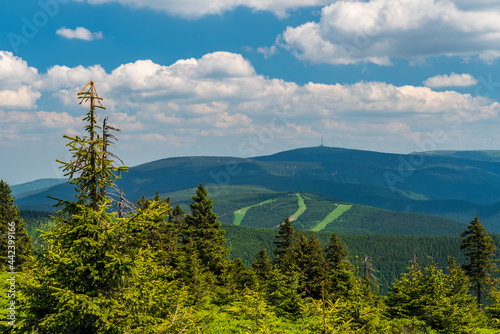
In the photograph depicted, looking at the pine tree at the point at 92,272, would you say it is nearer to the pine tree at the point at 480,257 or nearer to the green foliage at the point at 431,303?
the green foliage at the point at 431,303

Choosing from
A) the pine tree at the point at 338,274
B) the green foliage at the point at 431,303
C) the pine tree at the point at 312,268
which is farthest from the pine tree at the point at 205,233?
the green foliage at the point at 431,303

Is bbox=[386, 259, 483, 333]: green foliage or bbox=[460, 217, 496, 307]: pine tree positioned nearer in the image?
bbox=[386, 259, 483, 333]: green foliage

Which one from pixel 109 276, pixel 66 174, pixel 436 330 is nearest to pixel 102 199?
pixel 66 174

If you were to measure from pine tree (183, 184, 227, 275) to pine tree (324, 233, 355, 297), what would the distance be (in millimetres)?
12016

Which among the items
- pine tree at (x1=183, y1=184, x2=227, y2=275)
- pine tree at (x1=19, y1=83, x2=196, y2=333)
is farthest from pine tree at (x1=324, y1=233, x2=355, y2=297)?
pine tree at (x1=19, y1=83, x2=196, y2=333)

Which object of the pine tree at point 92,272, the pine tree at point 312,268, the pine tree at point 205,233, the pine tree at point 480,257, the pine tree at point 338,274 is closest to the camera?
the pine tree at point 92,272

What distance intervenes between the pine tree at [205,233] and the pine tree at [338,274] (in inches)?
473

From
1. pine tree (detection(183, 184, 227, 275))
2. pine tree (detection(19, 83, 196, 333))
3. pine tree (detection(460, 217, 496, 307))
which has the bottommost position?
pine tree (detection(460, 217, 496, 307))

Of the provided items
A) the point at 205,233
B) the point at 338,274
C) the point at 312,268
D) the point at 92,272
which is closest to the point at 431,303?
the point at 338,274

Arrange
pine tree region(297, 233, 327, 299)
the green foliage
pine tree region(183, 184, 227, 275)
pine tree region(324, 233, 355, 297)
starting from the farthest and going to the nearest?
pine tree region(183, 184, 227, 275) → pine tree region(297, 233, 327, 299) → pine tree region(324, 233, 355, 297) → the green foliage

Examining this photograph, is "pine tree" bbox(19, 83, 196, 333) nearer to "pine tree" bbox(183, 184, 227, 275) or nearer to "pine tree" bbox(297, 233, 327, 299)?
"pine tree" bbox(183, 184, 227, 275)

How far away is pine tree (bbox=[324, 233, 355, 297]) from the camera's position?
34.8 m

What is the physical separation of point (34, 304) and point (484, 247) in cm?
4748

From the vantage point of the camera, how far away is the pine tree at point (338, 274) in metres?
34.8
